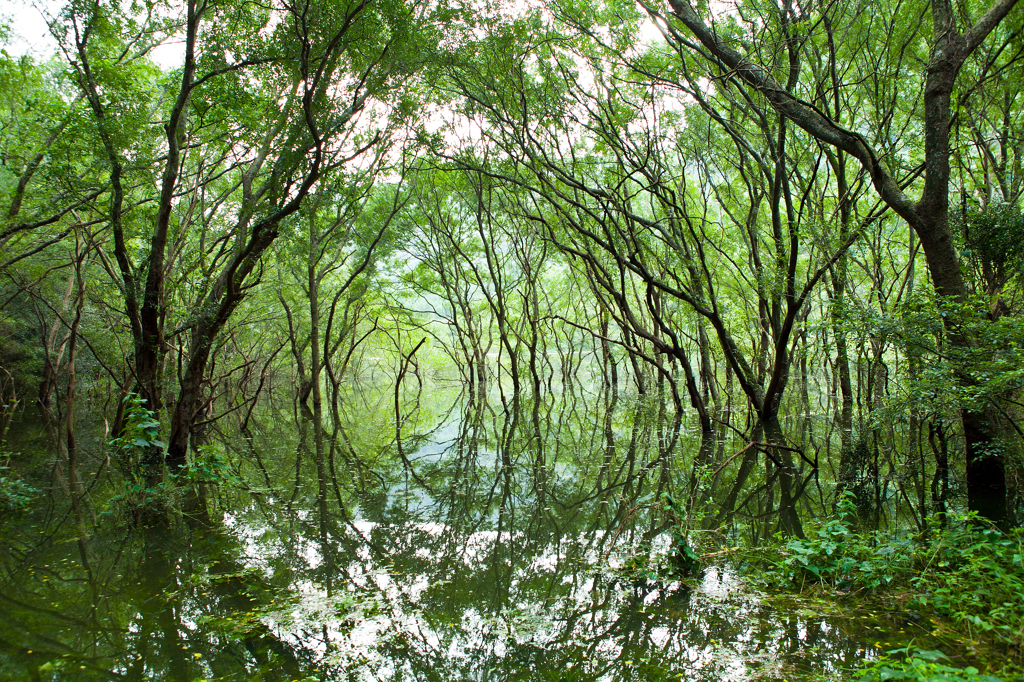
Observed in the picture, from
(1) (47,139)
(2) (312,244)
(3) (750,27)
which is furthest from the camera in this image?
(2) (312,244)

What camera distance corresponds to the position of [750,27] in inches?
347

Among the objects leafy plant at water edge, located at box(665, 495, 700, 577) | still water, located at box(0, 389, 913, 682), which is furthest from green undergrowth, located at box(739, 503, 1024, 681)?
leafy plant at water edge, located at box(665, 495, 700, 577)

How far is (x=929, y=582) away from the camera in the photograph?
4.15m

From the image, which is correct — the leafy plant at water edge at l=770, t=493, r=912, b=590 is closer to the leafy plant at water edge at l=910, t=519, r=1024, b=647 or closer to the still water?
the leafy plant at water edge at l=910, t=519, r=1024, b=647

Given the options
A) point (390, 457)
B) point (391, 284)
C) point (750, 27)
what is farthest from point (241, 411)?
point (750, 27)

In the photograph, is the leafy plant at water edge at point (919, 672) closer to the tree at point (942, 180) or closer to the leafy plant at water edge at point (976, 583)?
the leafy plant at water edge at point (976, 583)

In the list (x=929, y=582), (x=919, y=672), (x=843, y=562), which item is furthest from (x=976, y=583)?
(x=919, y=672)

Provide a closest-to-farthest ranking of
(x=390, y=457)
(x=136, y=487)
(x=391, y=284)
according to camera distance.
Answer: (x=136, y=487) → (x=390, y=457) → (x=391, y=284)

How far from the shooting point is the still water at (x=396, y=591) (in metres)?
3.73

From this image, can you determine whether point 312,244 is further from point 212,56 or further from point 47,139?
point 212,56

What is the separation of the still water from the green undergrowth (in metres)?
0.25

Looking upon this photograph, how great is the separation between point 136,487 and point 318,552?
9.35 ft

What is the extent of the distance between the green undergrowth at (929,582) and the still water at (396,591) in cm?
25

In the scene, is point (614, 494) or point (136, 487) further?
point (614, 494)
